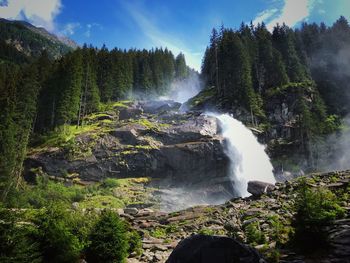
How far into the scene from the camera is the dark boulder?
13.2m

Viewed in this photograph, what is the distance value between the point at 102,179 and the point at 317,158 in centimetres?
3616

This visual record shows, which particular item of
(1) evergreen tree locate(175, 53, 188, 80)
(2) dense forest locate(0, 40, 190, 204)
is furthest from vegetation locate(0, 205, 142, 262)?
(1) evergreen tree locate(175, 53, 188, 80)

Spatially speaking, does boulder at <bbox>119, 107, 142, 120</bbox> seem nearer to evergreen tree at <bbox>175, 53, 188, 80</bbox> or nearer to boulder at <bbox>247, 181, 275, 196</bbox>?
boulder at <bbox>247, 181, 275, 196</bbox>

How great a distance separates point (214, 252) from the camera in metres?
13.5

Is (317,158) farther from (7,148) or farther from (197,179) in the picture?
(7,148)

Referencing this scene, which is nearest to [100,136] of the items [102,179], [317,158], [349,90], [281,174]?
[102,179]

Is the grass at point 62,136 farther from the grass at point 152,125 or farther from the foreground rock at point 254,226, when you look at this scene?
the foreground rock at point 254,226

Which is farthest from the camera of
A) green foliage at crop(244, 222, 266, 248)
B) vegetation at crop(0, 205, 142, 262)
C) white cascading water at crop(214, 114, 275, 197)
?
white cascading water at crop(214, 114, 275, 197)

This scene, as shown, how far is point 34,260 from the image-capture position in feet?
53.1

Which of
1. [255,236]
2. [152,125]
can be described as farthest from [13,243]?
[152,125]

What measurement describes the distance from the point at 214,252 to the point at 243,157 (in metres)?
41.0

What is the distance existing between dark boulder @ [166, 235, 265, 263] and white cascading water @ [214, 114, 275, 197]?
3438cm

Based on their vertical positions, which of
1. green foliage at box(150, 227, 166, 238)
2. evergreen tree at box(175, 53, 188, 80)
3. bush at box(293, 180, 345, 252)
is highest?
evergreen tree at box(175, 53, 188, 80)

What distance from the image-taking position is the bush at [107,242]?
1916 centimetres
